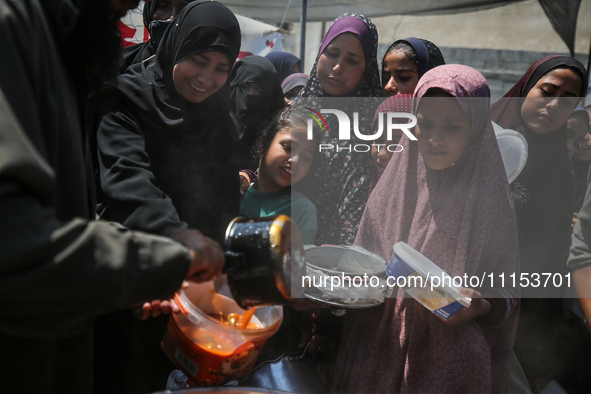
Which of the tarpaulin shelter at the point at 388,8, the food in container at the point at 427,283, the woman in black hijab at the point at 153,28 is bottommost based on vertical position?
the food in container at the point at 427,283

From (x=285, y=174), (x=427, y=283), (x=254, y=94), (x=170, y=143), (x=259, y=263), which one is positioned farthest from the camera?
(x=254, y=94)

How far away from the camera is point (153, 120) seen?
1.88 m

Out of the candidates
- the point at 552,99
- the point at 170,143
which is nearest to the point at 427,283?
the point at 170,143

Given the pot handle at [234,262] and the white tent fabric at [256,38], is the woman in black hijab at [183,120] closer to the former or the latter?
the pot handle at [234,262]

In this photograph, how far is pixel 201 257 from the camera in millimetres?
957

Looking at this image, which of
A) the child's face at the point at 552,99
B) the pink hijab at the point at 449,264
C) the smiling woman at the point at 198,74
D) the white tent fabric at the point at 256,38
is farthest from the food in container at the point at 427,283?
the white tent fabric at the point at 256,38

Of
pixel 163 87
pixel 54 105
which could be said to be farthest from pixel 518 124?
pixel 54 105

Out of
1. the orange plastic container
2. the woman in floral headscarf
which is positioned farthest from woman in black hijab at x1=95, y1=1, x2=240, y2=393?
the orange plastic container

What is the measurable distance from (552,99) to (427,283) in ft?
5.40

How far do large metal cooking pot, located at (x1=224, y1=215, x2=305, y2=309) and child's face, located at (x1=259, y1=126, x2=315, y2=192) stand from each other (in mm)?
967

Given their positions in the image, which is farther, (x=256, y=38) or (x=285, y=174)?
(x=256, y=38)

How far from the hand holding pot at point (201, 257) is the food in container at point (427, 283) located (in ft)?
1.95

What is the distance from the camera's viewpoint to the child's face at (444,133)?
164 cm

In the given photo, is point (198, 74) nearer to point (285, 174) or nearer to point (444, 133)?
point (285, 174)
